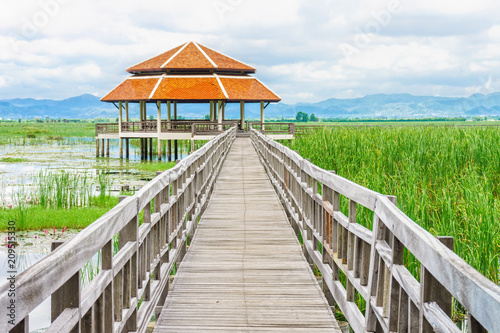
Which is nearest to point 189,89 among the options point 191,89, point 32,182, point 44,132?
point 191,89

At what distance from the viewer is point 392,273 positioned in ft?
9.39

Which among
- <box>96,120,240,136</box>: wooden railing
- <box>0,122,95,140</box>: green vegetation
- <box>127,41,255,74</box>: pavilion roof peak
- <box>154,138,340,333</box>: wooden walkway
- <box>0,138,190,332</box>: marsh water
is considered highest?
<box>127,41,255,74</box>: pavilion roof peak

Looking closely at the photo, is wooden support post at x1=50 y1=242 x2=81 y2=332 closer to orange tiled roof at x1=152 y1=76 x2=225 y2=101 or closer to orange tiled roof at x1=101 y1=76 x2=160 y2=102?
orange tiled roof at x1=152 y1=76 x2=225 y2=101

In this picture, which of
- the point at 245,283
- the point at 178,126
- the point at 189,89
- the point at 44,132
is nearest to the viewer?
the point at 245,283

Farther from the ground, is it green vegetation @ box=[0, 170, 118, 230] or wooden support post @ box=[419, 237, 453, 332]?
wooden support post @ box=[419, 237, 453, 332]

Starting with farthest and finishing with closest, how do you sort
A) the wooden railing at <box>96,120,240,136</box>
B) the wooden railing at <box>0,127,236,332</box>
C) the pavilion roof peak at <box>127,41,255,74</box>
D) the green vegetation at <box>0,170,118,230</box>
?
the pavilion roof peak at <box>127,41,255,74</box> < the wooden railing at <box>96,120,240,136</box> < the green vegetation at <box>0,170,118,230</box> < the wooden railing at <box>0,127,236,332</box>

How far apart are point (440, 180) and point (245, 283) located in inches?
200

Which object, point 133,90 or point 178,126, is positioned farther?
point 133,90

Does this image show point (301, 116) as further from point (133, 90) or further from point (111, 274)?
point (111, 274)

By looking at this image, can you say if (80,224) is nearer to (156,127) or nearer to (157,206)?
(157,206)

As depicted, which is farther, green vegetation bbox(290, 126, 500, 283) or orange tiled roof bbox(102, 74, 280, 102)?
orange tiled roof bbox(102, 74, 280, 102)

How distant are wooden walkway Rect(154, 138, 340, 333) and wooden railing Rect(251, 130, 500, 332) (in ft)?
0.96

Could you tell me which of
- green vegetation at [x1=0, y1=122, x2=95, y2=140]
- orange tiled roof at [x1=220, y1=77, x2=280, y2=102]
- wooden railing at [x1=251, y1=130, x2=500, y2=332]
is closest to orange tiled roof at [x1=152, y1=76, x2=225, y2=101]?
orange tiled roof at [x1=220, y1=77, x2=280, y2=102]

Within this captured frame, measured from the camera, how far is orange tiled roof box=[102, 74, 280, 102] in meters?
32.4
